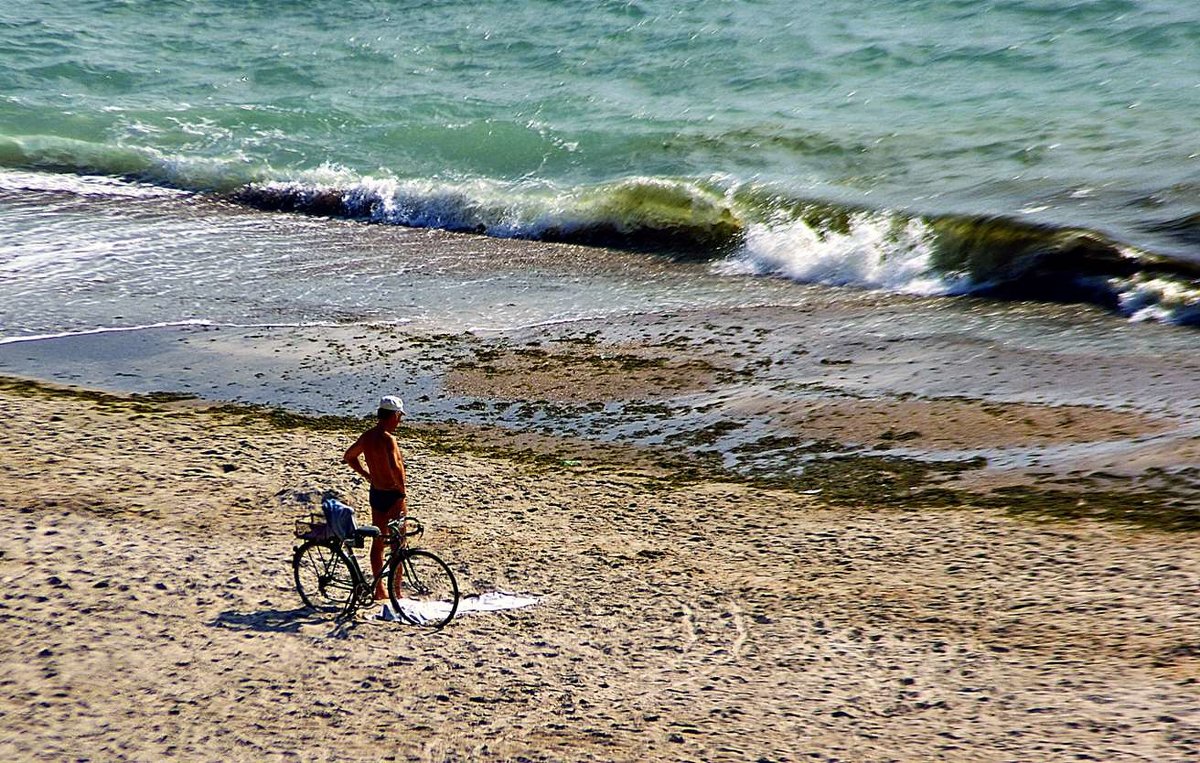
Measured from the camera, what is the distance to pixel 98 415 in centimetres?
1222

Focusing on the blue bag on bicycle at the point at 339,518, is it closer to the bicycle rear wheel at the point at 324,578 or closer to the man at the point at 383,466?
the bicycle rear wheel at the point at 324,578

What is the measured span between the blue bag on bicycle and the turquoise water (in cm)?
917

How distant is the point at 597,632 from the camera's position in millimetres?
8547

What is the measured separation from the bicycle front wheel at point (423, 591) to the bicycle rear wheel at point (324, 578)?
30 centimetres

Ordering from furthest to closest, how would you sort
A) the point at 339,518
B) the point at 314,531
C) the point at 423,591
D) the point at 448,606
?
the point at 423,591 → the point at 448,606 → the point at 314,531 → the point at 339,518

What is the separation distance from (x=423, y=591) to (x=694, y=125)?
1492 cm

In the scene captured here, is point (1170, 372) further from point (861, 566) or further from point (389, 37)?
point (389, 37)

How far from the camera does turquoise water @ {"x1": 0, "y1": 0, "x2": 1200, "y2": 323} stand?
16797 mm

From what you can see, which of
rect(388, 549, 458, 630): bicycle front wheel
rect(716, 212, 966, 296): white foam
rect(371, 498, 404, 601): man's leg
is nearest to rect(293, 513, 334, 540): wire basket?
rect(371, 498, 404, 601): man's leg

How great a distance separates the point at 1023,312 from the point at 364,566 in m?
8.22

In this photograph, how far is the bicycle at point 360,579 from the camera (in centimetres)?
848

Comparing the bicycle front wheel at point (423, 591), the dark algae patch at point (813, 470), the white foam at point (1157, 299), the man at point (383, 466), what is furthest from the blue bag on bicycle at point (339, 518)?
the white foam at point (1157, 299)

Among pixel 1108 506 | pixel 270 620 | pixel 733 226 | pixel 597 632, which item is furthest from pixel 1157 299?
pixel 270 620

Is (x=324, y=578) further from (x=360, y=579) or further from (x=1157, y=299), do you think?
(x=1157, y=299)
